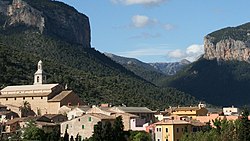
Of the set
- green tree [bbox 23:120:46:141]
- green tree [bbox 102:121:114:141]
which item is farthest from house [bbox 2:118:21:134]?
green tree [bbox 102:121:114:141]

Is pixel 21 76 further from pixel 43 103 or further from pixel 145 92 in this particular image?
pixel 145 92

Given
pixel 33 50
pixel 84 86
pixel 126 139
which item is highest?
pixel 33 50

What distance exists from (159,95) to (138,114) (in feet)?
302

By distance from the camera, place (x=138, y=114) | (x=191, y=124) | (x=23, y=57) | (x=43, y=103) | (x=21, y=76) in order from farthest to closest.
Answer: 1. (x=23, y=57)
2. (x=21, y=76)
3. (x=43, y=103)
4. (x=138, y=114)
5. (x=191, y=124)

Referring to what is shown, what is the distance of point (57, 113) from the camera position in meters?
99.1

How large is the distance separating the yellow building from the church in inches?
891

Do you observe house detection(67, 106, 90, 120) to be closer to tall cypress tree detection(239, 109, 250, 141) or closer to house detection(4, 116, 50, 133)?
house detection(4, 116, 50, 133)

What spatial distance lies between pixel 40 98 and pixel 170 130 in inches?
1129

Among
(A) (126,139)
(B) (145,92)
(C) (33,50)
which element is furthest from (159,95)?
(A) (126,139)

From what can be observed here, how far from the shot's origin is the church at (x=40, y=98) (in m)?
99.9

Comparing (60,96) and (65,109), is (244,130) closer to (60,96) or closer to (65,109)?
(65,109)

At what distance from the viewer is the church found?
9988cm

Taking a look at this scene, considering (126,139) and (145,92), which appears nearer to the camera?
(126,139)

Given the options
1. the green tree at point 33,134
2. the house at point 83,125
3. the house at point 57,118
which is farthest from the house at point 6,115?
the green tree at point 33,134
